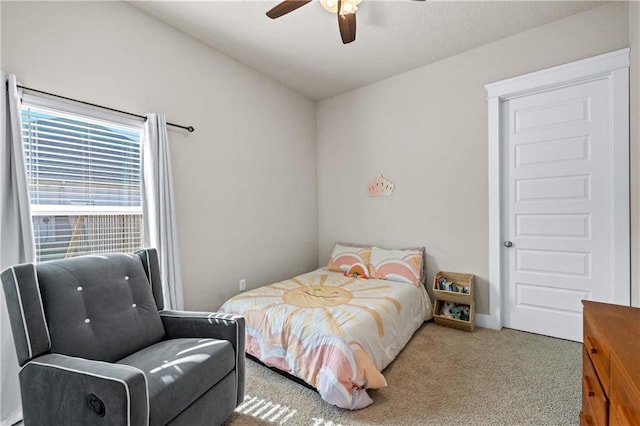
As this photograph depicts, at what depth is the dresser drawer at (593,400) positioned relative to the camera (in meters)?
1.05

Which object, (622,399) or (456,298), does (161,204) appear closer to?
(622,399)

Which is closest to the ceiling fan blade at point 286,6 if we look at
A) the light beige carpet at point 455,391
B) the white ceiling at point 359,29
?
the white ceiling at point 359,29

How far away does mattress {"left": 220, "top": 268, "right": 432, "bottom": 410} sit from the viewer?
5.70 feet

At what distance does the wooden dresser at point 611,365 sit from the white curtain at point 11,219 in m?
2.68

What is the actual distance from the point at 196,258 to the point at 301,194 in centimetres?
167

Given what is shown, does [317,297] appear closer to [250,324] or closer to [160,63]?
[250,324]

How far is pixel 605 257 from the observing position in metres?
2.37

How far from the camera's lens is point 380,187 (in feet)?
11.6

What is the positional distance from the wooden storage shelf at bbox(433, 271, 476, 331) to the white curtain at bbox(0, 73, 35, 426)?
10.5 ft

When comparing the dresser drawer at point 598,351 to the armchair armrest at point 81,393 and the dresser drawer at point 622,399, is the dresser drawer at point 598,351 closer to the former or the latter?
the dresser drawer at point 622,399

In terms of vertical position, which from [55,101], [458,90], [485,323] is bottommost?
[485,323]

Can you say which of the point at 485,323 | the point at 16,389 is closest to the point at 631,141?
the point at 485,323

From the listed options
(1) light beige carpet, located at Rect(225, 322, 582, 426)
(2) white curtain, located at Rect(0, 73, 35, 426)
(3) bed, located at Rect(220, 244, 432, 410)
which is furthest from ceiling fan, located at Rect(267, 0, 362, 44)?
(1) light beige carpet, located at Rect(225, 322, 582, 426)

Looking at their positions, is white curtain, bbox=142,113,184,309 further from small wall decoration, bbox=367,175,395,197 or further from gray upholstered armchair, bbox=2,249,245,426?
small wall decoration, bbox=367,175,395,197
